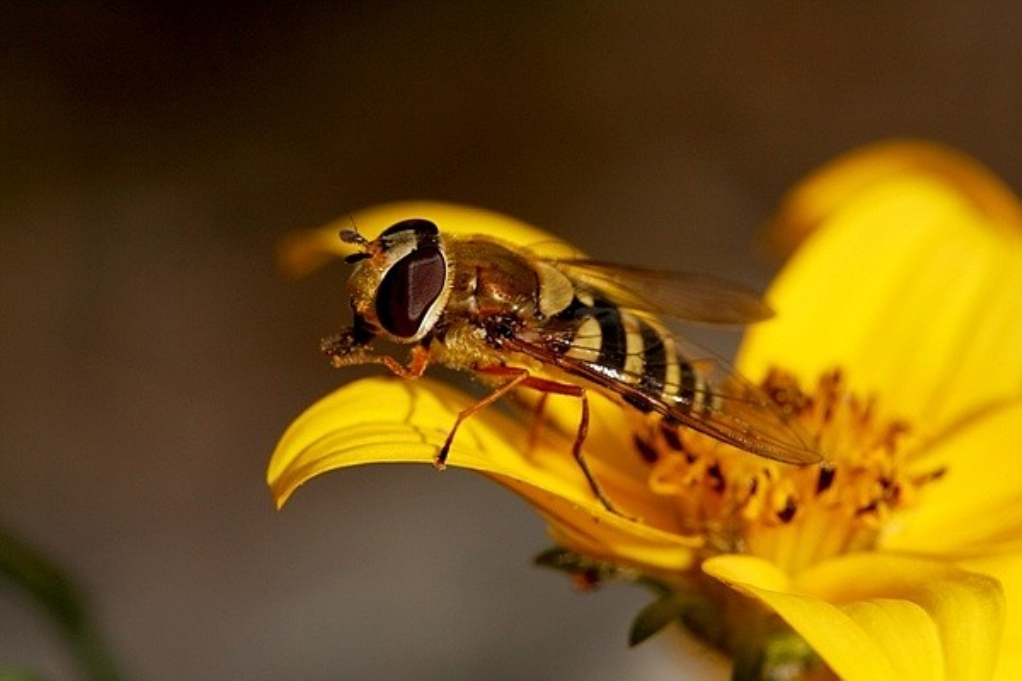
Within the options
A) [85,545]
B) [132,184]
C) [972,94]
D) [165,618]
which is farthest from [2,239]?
[972,94]

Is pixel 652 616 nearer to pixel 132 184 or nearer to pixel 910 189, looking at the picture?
pixel 910 189

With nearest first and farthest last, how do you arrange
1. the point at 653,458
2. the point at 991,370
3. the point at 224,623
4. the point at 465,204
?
1. the point at 653,458
2. the point at 991,370
3. the point at 224,623
4. the point at 465,204

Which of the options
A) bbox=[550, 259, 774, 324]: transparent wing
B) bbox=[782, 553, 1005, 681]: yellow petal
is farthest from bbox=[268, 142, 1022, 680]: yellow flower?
bbox=[550, 259, 774, 324]: transparent wing

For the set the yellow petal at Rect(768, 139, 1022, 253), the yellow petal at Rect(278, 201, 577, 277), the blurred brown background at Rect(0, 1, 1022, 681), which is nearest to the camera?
the yellow petal at Rect(278, 201, 577, 277)

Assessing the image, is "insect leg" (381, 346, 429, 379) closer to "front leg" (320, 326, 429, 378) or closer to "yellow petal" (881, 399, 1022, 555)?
"front leg" (320, 326, 429, 378)

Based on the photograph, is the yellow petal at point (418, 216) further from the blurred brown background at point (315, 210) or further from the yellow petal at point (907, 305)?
the blurred brown background at point (315, 210)

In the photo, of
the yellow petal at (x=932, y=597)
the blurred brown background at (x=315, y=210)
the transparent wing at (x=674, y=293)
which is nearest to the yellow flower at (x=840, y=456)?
the yellow petal at (x=932, y=597)
